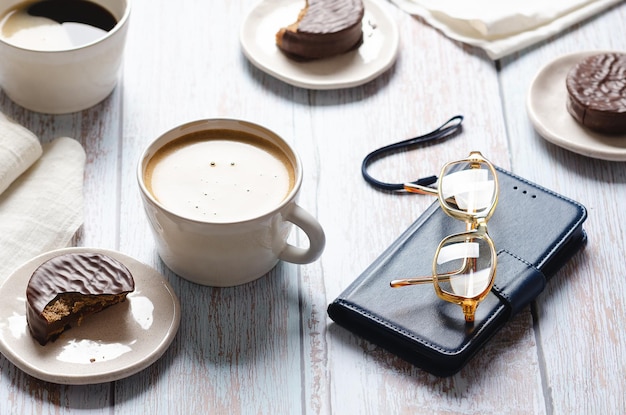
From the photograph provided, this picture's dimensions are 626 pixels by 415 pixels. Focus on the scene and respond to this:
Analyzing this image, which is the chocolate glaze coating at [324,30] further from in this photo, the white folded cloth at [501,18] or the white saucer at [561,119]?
the white saucer at [561,119]

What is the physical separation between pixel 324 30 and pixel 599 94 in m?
0.47

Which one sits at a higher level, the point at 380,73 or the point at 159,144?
the point at 159,144

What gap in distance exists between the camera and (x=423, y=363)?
1.19 meters

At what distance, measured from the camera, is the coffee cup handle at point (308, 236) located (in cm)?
121

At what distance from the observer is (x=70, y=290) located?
1.14 meters

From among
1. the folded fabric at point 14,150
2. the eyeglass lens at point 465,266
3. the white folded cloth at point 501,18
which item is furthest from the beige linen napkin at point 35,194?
the white folded cloth at point 501,18

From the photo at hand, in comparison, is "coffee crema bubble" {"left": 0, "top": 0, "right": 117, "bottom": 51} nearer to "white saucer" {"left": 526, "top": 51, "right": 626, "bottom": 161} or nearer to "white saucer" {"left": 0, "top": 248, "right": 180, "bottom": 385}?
"white saucer" {"left": 0, "top": 248, "right": 180, "bottom": 385}

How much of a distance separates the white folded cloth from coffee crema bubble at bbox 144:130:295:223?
0.59m

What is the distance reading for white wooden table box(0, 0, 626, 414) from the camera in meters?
1.17

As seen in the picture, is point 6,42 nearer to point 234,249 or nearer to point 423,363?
point 234,249

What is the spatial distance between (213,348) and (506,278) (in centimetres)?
40

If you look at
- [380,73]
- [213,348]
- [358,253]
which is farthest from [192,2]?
[213,348]

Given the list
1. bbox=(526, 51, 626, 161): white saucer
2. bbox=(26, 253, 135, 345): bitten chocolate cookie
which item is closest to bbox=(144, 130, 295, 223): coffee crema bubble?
bbox=(26, 253, 135, 345): bitten chocolate cookie

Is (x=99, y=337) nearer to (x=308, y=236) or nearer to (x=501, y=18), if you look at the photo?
(x=308, y=236)
